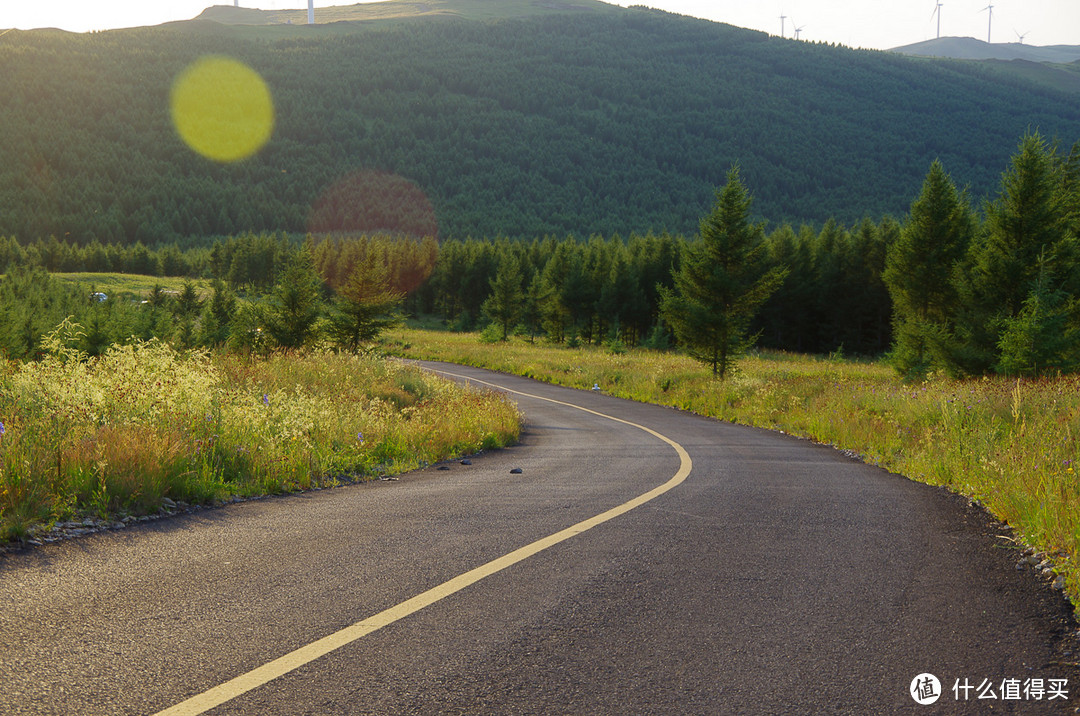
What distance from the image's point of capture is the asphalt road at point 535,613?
9.11ft

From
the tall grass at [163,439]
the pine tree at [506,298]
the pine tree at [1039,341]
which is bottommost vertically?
the pine tree at [506,298]

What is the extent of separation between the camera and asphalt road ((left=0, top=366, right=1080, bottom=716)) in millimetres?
2775

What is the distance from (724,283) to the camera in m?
29.2

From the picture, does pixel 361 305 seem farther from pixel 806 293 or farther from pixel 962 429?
pixel 806 293

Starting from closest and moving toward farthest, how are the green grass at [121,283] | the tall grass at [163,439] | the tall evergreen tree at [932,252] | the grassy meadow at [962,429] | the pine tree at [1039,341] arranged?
the tall grass at [163,439] < the grassy meadow at [962,429] < the pine tree at [1039,341] < the tall evergreen tree at [932,252] < the green grass at [121,283]

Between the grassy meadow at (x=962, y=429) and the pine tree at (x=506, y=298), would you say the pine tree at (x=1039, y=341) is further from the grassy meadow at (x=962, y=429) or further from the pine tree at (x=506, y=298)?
the pine tree at (x=506, y=298)

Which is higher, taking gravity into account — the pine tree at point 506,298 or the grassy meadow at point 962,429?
the grassy meadow at point 962,429

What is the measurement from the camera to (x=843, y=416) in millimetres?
15164

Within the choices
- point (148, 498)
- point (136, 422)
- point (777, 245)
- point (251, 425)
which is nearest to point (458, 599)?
point (148, 498)

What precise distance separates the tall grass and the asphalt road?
60 centimetres

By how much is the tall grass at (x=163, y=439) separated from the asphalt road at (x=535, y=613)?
23.8 inches

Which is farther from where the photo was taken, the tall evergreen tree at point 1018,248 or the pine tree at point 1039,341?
the tall evergreen tree at point 1018,248

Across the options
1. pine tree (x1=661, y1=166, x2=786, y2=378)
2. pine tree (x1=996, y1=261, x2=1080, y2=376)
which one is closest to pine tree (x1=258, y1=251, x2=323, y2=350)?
pine tree (x1=661, y1=166, x2=786, y2=378)

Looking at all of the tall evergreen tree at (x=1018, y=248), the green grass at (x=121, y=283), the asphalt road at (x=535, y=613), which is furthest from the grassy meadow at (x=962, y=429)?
the green grass at (x=121, y=283)
